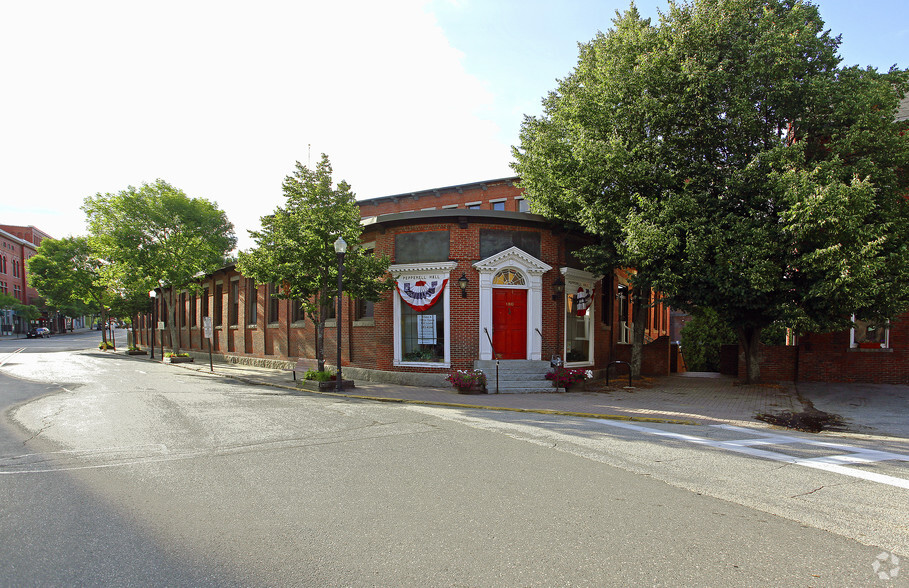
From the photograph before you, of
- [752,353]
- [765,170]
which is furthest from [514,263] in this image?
[752,353]

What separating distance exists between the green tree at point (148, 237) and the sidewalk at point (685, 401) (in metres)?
15.8

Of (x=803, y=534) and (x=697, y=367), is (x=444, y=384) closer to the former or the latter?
(x=803, y=534)

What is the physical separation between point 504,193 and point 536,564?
34.9m

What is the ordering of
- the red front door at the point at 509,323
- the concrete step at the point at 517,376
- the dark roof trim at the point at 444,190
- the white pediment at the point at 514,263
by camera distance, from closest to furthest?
the concrete step at the point at 517,376
the white pediment at the point at 514,263
the red front door at the point at 509,323
the dark roof trim at the point at 444,190

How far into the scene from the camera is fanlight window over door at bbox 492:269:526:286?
56.2 ft

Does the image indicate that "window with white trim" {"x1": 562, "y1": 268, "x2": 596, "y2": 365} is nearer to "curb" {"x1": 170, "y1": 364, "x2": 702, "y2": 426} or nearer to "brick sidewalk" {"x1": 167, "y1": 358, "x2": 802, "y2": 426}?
"brick sidewalk" {"x1": 167, "y1": 358, "x2": 802, "y2": 426}

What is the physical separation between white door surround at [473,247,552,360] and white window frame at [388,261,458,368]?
1062mm

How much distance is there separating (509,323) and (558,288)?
2.09 meters

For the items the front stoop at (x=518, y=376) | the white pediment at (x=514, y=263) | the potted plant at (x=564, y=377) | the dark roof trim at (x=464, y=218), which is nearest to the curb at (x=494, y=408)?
the front stoop at (x=518, y=376)

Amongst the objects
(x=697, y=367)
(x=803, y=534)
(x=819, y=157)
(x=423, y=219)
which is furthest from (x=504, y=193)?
(x=803, y=534)

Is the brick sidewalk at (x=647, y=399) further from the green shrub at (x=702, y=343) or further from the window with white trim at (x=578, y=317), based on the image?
the green shrub at (x=702, y=343)

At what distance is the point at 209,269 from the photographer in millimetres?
32438

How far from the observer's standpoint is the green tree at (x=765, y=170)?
1283 centimetres

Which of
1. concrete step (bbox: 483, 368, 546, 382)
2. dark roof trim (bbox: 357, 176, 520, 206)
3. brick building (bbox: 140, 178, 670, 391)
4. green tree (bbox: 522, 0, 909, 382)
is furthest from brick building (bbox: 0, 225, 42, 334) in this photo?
green tree (bbox: 522, 0, 909, 382)
